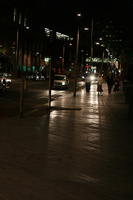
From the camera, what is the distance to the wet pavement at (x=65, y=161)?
6649mm

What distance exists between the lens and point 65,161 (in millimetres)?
8828

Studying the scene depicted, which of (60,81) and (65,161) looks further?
(60,81)

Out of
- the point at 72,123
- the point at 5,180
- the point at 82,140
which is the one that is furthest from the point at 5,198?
the point at 72,123

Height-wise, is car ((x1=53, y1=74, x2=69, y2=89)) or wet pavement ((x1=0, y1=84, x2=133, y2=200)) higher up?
car ((x1=53, y1=74, x2=69, y2=89))

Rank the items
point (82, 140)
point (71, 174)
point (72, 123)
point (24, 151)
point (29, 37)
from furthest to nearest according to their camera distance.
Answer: point (29, 37) → point (72, 123) → point (82, 140) → point (24, 151) → point (71, 174)

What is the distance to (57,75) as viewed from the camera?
4972 cm

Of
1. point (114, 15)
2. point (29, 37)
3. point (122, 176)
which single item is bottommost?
point (122, 176)

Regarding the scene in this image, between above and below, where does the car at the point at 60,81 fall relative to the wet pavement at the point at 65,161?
above

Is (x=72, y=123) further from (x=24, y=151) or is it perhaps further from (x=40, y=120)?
(x=24, y=151)

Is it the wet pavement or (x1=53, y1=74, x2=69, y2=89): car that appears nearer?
the wet pavement

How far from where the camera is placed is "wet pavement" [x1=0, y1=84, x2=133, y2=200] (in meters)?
6.65

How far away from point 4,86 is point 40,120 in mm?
19492

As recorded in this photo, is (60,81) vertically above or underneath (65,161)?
above

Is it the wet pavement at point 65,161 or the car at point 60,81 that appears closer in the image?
the wet pavement at point 65,161
